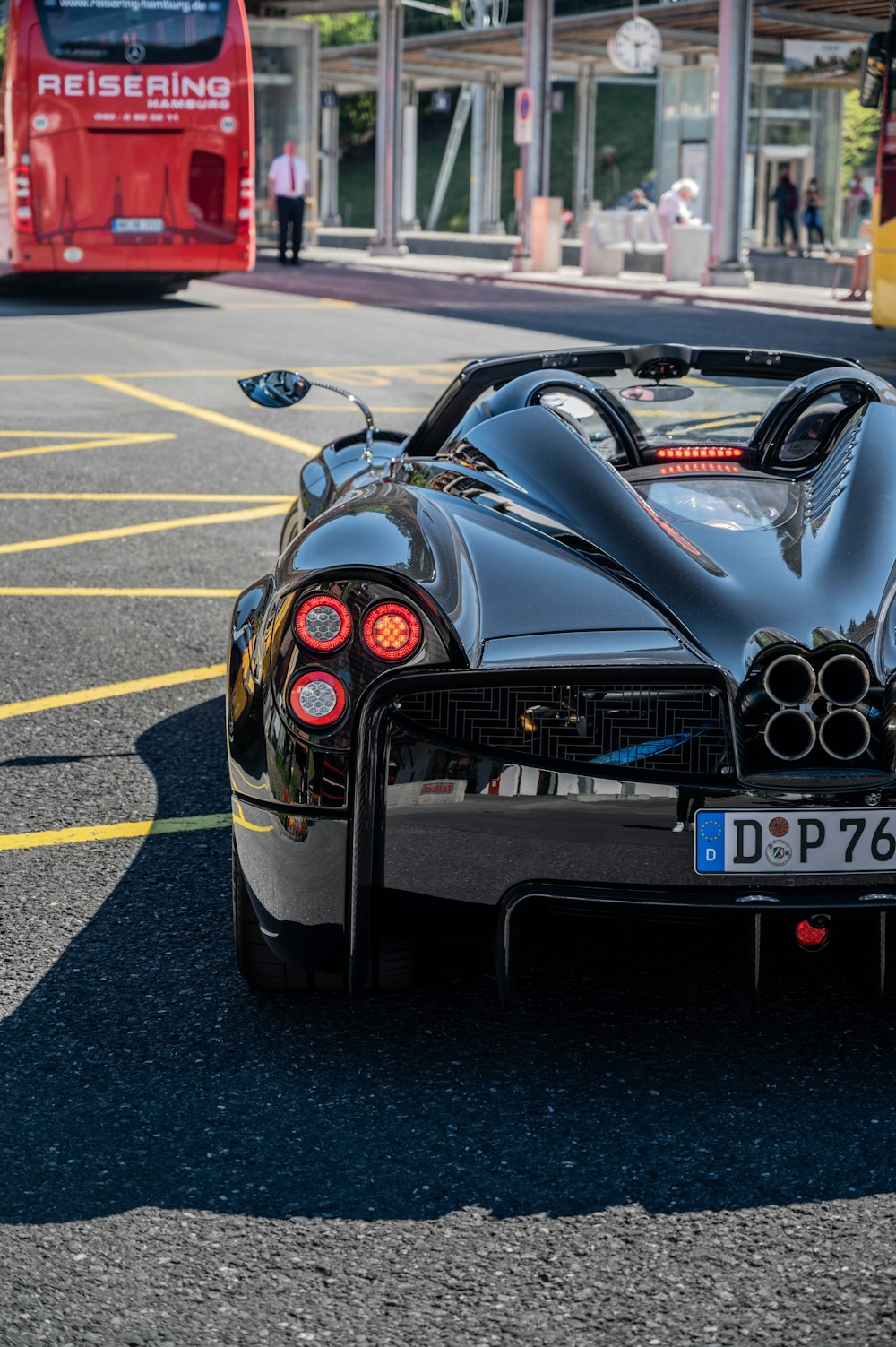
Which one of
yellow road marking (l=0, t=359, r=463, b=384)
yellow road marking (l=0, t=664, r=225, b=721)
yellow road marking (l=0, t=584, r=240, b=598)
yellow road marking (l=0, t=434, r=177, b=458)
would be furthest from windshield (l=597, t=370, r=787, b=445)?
yellow road marking (l=0, t=359, r=463, b=384)

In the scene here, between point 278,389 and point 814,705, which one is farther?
point 278,389

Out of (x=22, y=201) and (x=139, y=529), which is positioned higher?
(x=22, y=201)

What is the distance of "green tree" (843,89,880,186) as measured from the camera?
213 feet

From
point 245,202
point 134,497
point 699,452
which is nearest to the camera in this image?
point 699,452

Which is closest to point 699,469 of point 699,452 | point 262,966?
point 699,452

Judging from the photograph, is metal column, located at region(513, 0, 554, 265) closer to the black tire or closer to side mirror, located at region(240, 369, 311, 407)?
side mirror, located at region(240, 369, 311, 407)

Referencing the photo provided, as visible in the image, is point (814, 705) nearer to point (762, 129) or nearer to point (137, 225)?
point (137, 225)

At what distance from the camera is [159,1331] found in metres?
2.25

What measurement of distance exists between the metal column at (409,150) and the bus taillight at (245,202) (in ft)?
104

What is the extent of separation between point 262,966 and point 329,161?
182 ft

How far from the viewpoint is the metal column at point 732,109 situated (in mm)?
25969

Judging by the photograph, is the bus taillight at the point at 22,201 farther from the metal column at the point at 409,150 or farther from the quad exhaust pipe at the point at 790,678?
the metal column at the point at 409,150

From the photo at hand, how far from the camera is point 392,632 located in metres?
2.90

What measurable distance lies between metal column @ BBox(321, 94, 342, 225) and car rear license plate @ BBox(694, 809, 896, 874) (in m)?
53.9
